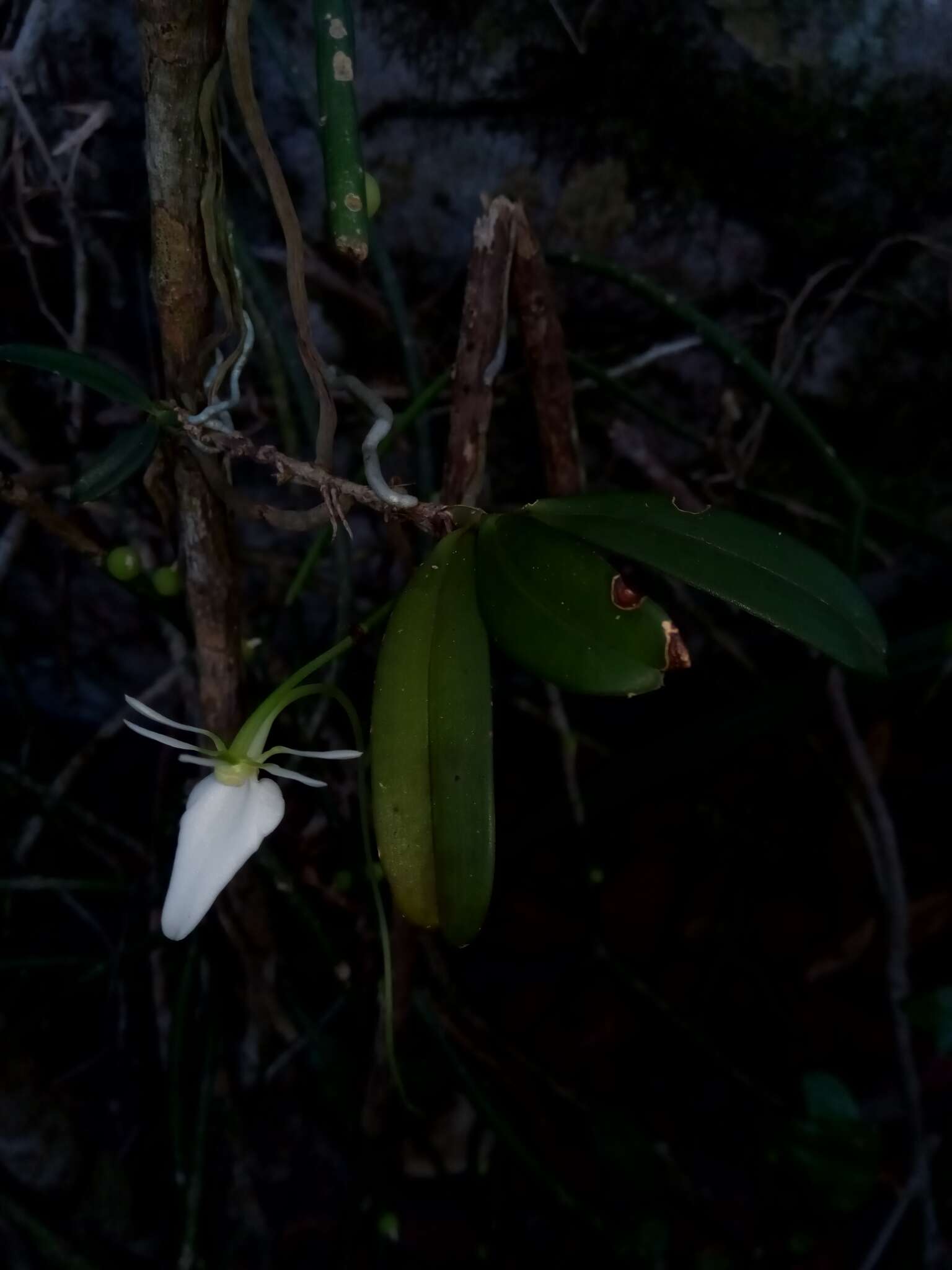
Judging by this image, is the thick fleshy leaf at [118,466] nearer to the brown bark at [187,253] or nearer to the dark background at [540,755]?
the brown bark at [187,253]

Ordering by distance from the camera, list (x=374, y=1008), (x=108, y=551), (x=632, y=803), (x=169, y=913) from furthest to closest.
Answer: (x=632, y=803) < (x=374, y=1008) < (x=108, y=551) < (x=169, y=913)

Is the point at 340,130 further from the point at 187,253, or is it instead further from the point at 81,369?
the point at 81,369

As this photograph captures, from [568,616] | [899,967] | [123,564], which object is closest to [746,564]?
[568,616]

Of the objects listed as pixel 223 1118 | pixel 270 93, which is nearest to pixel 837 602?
pixel 270 93

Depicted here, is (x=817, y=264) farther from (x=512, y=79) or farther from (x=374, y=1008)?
(x=374, y=1008)

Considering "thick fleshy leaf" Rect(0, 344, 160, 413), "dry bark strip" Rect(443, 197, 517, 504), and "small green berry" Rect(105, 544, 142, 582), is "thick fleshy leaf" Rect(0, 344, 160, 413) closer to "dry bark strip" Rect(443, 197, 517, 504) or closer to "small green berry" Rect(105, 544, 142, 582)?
"small green berry" Rect(105, 544, 142, 582)

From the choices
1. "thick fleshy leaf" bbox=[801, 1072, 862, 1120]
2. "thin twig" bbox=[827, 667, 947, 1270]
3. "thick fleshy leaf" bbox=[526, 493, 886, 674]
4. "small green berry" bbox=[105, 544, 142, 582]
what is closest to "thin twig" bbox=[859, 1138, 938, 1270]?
"thin twig" bbox=[827, 667, 947, 1270]

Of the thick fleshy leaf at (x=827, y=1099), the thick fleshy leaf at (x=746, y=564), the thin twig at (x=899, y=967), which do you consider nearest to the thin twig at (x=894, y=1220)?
the thin twig at (x=899, y=967)
